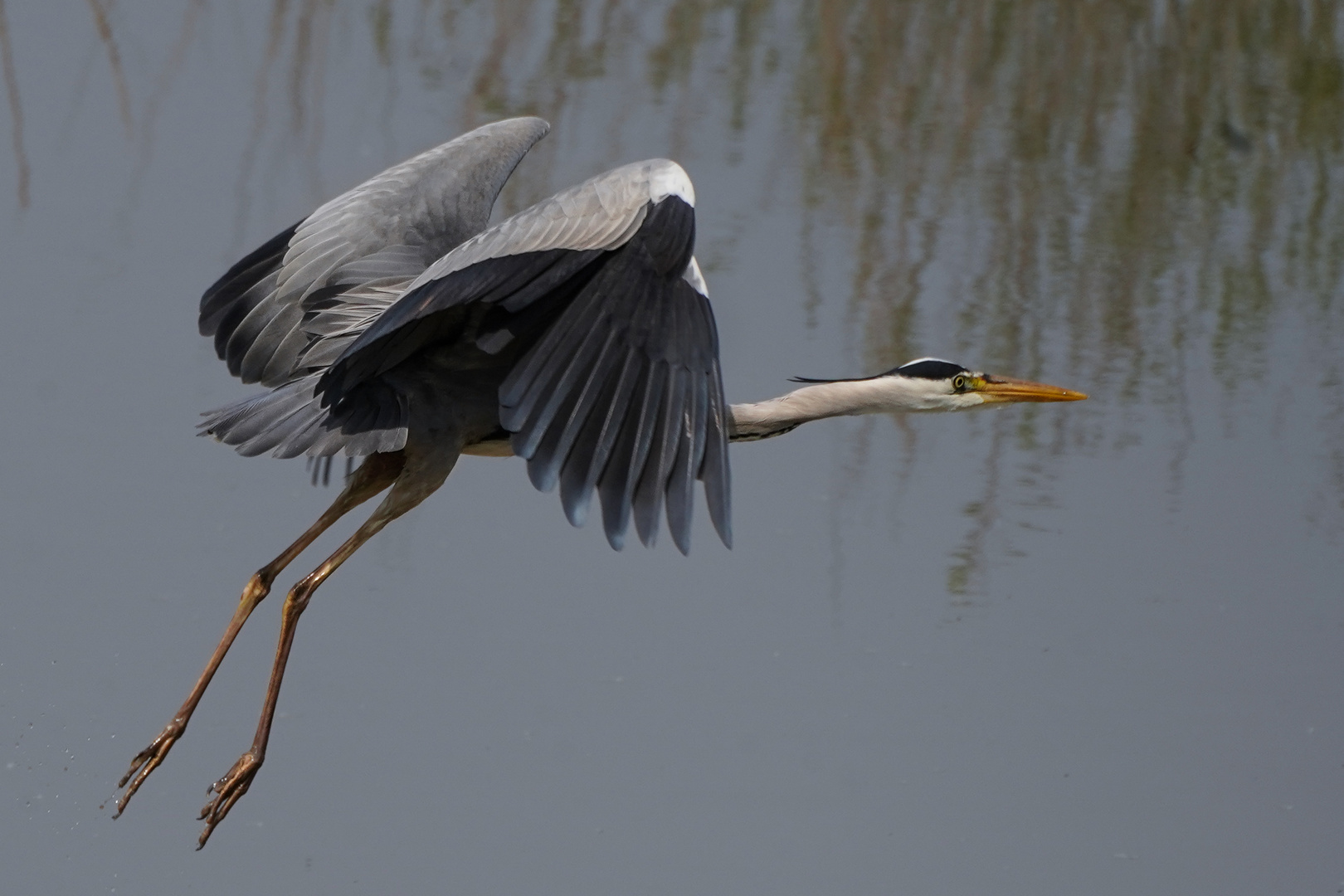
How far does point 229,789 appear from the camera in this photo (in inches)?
168

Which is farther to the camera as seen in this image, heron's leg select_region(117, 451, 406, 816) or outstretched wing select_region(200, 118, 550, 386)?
outstretched wing select_region(200, 118, 550, 386)

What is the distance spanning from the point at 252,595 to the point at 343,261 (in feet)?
3.06

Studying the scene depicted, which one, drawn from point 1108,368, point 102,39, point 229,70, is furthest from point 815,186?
point 102,39

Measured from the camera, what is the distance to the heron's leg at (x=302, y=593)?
14.1 ft

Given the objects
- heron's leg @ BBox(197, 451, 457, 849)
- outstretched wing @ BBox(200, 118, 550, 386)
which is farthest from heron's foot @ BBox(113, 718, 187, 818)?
outstretched wing @ BBox(200, 118, 550, 386)

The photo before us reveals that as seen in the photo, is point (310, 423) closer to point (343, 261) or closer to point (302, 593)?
point (302, 593)

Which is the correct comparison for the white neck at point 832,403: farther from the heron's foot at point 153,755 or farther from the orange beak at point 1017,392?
the heron's foot at point 153,755

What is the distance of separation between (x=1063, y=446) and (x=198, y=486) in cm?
272

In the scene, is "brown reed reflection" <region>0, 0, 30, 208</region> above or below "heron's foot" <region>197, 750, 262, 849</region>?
above

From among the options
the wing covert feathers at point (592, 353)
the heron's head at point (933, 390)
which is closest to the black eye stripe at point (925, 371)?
the heron's head at point (933, 390)

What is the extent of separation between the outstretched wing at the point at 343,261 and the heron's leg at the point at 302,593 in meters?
0.40

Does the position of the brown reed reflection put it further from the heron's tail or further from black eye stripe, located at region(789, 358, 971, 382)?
black eye stripe, located at region(789, 358, 971, 382)

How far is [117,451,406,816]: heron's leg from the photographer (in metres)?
4.36

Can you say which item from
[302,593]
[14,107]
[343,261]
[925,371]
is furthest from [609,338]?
[14,107]
